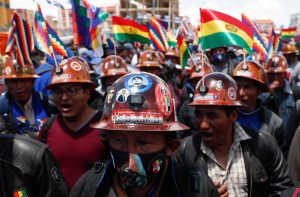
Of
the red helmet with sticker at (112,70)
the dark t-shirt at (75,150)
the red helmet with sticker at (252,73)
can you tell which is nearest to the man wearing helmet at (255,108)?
the red helmet with sticker at (252,73)

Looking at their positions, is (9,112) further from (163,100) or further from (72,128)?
(163,100)

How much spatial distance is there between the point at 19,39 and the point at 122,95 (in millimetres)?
3807

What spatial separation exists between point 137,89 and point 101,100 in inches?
122

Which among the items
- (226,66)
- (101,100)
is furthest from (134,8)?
(101,100)

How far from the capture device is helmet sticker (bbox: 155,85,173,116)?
2.06 m

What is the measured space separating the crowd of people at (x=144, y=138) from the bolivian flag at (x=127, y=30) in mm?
2211

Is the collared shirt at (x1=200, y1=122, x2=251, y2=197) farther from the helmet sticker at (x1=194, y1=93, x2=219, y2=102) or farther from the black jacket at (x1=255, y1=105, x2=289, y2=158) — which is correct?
the black jacket at (x1=255, y1=105, x2=289, y2=158)

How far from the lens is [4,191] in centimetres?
202

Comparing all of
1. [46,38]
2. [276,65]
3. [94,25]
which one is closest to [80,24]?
[94,25]

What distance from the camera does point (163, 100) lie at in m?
2.09

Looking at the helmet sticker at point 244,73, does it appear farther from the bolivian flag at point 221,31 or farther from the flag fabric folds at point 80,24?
the flag fabric folds at point 80,24

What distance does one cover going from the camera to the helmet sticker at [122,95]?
2.03 metres

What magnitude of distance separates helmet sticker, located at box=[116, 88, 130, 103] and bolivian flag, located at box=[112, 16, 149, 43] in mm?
5461

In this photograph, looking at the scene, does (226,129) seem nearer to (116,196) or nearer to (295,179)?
(295,179)
